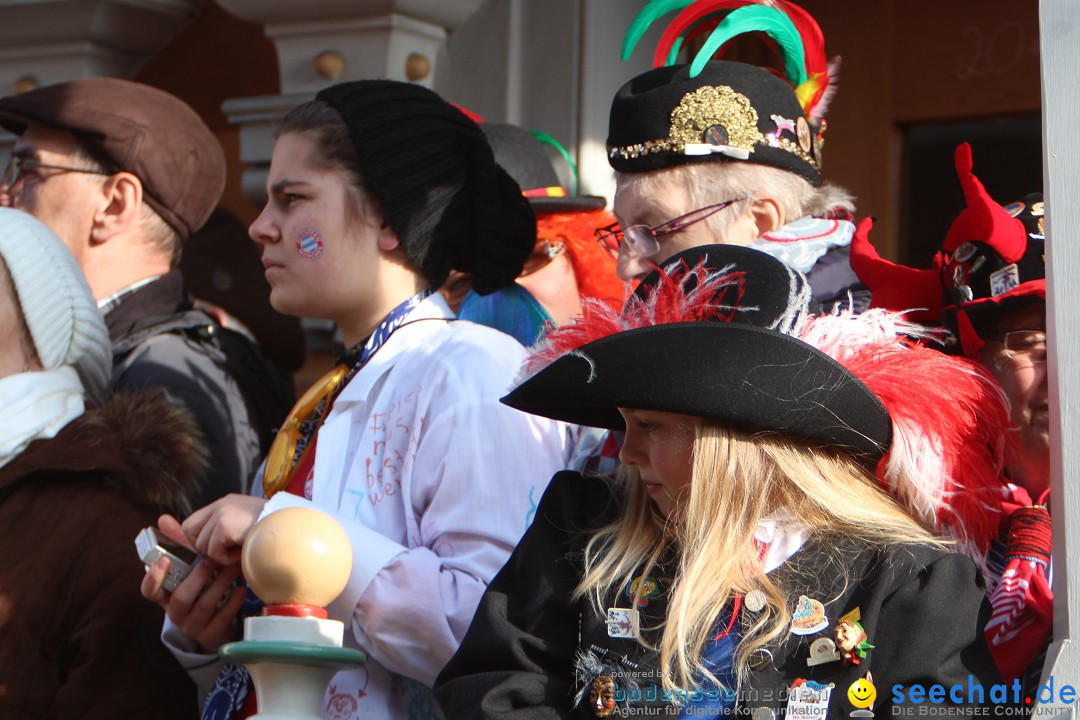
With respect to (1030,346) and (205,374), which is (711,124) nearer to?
(1030,346)

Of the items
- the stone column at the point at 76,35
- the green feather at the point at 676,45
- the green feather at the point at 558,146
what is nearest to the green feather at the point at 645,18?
the green feather at the point at 676,45

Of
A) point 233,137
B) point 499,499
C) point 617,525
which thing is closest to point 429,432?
point 499,499

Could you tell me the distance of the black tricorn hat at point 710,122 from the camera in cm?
270

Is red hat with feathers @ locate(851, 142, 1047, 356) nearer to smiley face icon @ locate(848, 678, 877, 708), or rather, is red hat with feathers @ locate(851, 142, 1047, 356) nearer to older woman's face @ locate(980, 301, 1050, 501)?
older woman's face @ locate(980, 301, 1050, 501)

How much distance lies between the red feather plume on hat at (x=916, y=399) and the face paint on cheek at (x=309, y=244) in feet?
2.62

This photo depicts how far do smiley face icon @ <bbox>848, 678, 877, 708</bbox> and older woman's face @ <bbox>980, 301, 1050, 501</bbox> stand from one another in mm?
515

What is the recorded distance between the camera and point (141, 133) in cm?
360

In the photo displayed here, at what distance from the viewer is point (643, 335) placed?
2.01 metres

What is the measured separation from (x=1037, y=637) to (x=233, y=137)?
4.00m

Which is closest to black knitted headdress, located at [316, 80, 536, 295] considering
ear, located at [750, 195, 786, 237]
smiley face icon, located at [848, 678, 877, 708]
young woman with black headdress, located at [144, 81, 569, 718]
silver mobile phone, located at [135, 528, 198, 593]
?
young woman with black headdress, located at [144, 81, 569, 718]

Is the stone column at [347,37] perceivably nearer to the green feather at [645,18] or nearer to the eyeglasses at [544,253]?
the eyeglasses at [544,253]

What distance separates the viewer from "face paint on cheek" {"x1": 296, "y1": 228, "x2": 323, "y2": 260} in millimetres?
2729

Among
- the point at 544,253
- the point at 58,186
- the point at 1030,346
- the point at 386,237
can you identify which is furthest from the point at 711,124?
the point at 58,186

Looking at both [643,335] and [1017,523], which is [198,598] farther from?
[1017,523]
